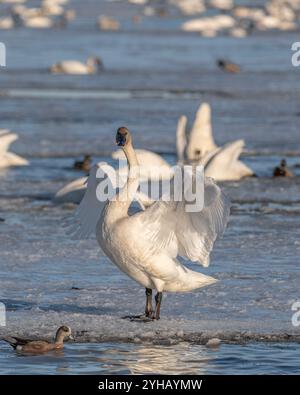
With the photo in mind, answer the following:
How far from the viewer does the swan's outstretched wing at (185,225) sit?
23.9 feet

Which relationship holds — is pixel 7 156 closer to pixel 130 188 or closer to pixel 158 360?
pixel 130 188

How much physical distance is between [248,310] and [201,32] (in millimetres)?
30081

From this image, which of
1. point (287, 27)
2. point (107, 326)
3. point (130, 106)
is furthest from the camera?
point (287, 27)

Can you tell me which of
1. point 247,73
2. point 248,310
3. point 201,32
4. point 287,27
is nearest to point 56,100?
point 247,73

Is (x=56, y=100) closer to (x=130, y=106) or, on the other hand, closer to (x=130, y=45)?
(x=130, y=106)

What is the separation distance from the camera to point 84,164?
13750mm

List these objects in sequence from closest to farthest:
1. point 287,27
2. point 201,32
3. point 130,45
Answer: point 130,45, point 201,32, point 287,27

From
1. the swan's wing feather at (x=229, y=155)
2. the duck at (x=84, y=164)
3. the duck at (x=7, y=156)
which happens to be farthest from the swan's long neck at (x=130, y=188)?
the duck at (x=7, y=156)

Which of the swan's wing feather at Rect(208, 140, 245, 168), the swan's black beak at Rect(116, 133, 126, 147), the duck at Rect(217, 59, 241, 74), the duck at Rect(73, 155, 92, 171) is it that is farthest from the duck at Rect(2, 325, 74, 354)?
the duck at Rect(217, 59, 241, 74)

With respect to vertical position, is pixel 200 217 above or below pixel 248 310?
above

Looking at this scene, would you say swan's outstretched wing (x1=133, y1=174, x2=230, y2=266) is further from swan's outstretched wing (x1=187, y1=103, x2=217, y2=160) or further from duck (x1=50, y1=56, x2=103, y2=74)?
duck (x1=50, y1=56, x2=103, y2=74)

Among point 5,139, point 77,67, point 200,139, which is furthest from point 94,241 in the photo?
point 77,67

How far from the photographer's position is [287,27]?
39.8 metres

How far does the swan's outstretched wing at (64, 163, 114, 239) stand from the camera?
8039mm
